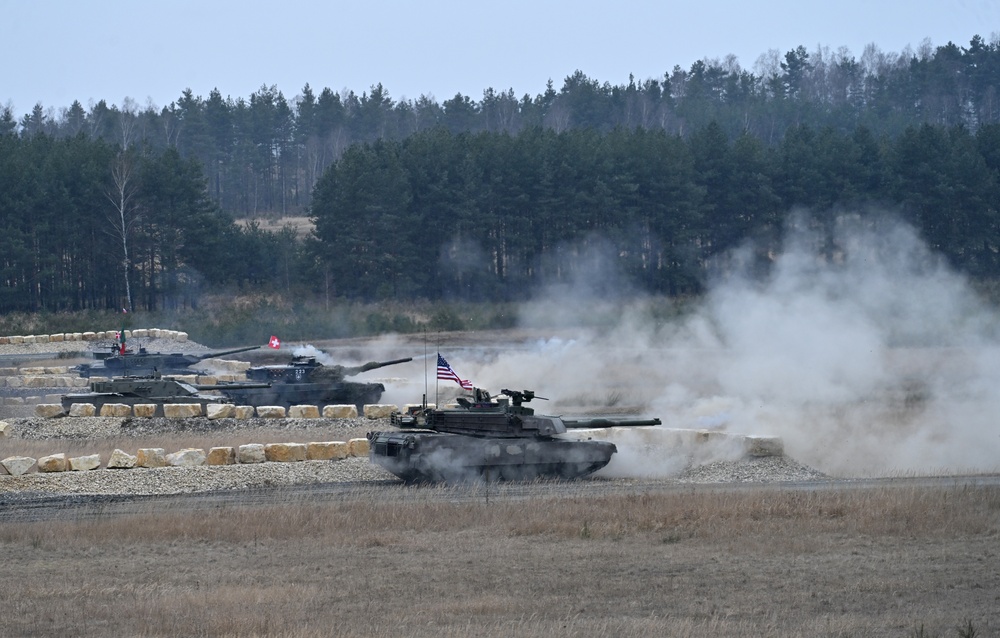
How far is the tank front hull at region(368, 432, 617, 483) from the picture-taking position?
89.5ft

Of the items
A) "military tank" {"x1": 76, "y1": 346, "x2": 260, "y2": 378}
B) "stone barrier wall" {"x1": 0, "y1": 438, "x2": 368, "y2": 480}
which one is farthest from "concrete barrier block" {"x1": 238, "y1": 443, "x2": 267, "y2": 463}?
"military tank" {"x1": 76, "y1": 346, "x2": 260, "y2": 378}

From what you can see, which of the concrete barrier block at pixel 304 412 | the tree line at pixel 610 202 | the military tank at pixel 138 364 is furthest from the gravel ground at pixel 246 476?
the tree line at pixel 610 202

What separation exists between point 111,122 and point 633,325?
93442 mm

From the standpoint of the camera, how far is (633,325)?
2352 inches

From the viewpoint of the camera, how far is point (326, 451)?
1185 inches

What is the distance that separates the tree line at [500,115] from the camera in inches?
4688

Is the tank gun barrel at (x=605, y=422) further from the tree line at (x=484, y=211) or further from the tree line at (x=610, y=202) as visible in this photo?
the tree line at (x=484, y=211)

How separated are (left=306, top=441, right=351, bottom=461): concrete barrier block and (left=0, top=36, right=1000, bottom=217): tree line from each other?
293 feet

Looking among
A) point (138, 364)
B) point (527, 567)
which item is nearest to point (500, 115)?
point (138, 364)

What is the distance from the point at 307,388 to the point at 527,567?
26.8m

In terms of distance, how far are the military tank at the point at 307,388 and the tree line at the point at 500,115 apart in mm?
75701

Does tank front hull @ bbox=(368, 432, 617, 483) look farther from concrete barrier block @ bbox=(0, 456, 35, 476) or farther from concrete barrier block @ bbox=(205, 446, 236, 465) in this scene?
concrete barrier block @ bbox=(0, 456, 35, 476)

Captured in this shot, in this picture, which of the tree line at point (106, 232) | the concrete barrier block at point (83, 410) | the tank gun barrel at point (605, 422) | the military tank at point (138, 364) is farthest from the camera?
the tree line at point (106, 232)

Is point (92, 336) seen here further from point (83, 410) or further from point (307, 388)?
point (307, 388)
